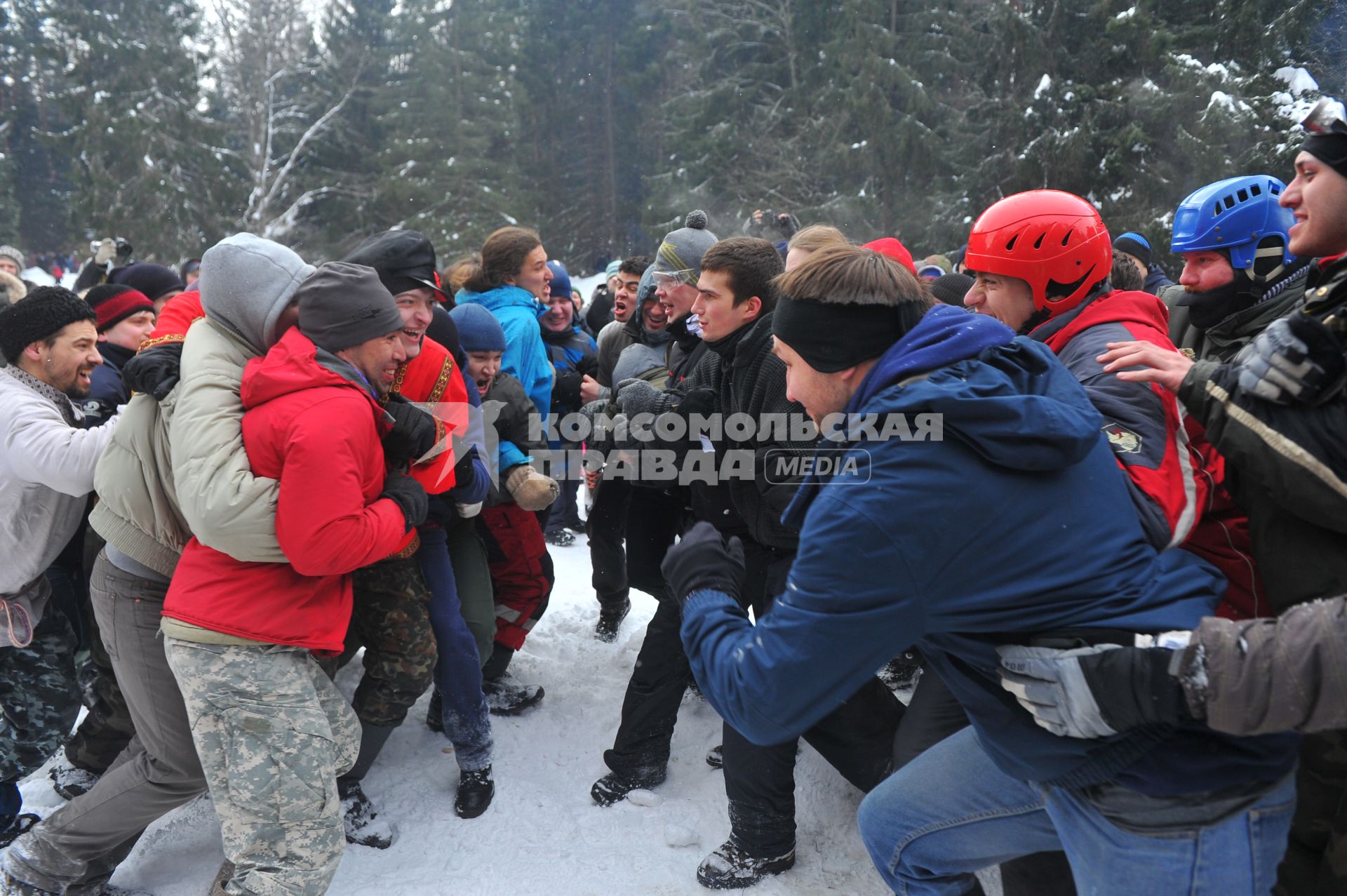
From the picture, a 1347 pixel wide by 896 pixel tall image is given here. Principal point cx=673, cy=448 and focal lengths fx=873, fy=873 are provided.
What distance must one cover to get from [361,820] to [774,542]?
2019 mm

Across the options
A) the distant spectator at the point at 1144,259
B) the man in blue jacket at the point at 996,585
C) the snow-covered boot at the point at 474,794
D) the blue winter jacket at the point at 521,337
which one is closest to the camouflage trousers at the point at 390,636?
the snow-covered boot at the point at 474,794

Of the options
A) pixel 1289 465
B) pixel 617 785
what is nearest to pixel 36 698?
pixel 617 785

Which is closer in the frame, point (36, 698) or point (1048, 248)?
point (1048, 248)

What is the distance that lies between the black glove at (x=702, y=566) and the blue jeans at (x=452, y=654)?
1.60 m

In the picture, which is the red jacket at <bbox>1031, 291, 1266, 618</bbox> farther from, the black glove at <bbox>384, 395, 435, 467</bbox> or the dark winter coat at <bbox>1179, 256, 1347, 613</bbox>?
the black glove at <bbox>384, 395, 435, 467</bbox>

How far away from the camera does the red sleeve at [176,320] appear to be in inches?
119

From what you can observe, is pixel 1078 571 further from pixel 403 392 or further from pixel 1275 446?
pixel 403 392

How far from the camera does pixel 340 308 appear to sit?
279cm

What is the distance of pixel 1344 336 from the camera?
6.31 ft

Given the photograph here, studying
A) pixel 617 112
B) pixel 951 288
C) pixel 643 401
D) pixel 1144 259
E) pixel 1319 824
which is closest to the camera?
pixel 1319 824

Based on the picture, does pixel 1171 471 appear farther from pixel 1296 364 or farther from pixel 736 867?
pixel 736 867

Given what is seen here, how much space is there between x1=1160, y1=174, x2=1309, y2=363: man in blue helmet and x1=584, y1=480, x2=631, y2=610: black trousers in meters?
2.81

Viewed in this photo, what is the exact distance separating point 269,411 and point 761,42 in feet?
91.5

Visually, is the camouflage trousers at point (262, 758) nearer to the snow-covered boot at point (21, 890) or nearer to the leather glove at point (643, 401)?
the snow-covered boot at point (21, 890)
